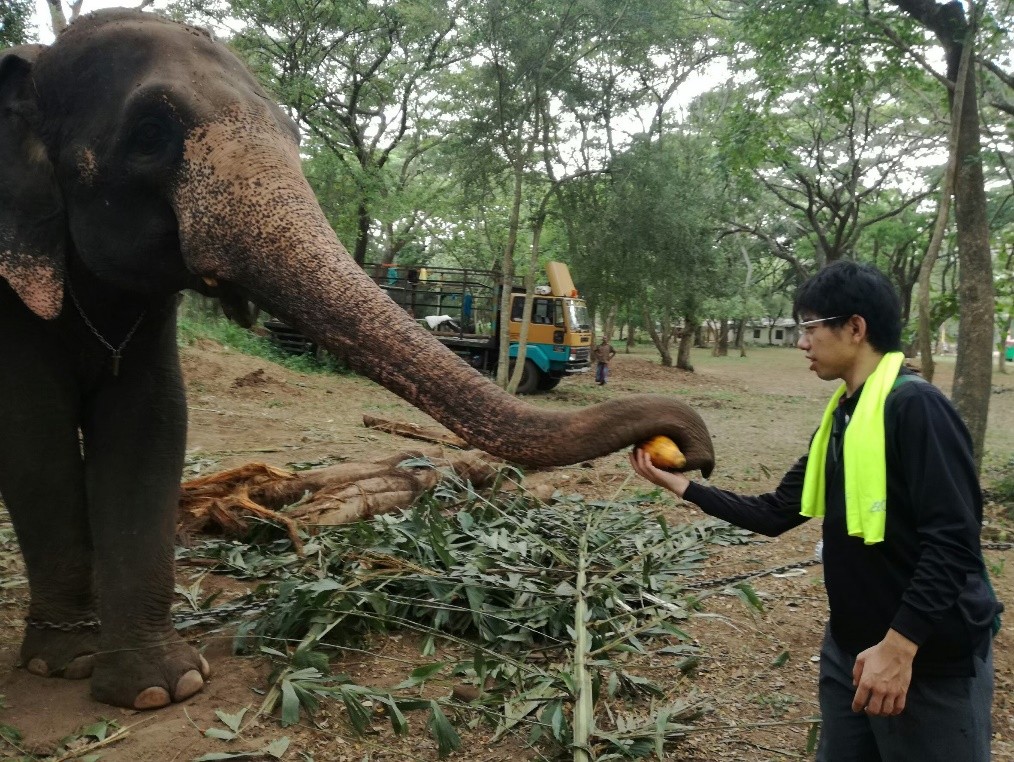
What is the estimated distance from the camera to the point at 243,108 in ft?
9.23

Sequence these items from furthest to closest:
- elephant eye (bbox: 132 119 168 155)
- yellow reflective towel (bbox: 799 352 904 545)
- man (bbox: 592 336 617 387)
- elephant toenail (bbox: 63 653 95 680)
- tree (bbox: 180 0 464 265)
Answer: man (bbox: 592 336 617 387)
tree (bbox: 180 0 464 265)
elephant toenail (bbox: 63 653 95 680)
elephant eye (bbox: 132 119 168 155)
yellow reflective towel (bbox: 799 352 904 545)

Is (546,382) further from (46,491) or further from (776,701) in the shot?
(46,491)

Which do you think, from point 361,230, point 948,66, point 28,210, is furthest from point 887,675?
point 361,230

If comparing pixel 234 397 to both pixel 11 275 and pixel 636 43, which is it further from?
pixel 11 275

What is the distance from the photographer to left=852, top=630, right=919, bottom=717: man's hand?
5.96ft

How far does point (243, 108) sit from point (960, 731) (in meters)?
2.61

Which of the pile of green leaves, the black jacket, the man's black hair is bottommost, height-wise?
the pile of green leaves

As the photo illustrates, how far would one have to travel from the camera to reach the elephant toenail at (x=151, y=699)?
300cm

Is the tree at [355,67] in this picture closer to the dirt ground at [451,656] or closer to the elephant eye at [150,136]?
the dirt ground at [451,656]

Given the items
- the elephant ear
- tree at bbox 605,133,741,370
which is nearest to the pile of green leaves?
the elephant ear

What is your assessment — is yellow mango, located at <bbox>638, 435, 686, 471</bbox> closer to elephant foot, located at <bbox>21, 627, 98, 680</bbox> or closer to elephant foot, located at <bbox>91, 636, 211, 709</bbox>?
elephant foot, located at <bbox>91, 636, 211, 709</bbox>

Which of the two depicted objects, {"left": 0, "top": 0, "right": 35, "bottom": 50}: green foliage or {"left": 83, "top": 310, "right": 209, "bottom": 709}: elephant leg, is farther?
{"left": 0, "top": 0, "right": 35, "bottom": 50}: green foliage

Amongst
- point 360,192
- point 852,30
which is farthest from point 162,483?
point 360,192

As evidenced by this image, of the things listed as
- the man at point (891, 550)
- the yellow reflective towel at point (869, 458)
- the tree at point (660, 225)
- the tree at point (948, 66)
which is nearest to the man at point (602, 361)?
the tree at point (660, 225)
